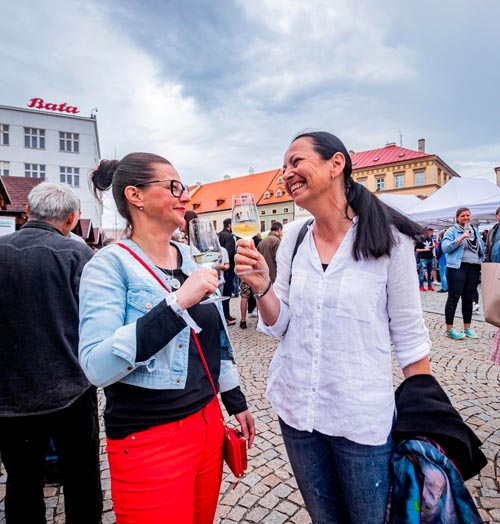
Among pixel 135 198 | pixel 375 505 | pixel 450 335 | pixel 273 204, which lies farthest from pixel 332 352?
pixel 273 204

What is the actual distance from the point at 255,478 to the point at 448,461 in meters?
2.03

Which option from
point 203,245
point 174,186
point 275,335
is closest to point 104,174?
point 174,186

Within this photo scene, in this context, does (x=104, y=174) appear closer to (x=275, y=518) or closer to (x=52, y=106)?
(x=275, y=518)

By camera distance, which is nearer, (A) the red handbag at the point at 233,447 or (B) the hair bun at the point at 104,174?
(A) the red handbag at the point at 233,447

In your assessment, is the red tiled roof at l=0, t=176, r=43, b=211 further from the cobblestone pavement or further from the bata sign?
the bata sign

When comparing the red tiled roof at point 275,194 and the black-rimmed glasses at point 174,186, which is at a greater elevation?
the red tiled roof at point 275,194

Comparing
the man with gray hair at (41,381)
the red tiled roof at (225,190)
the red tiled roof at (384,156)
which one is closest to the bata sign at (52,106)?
the red tiled roof at (225,190)

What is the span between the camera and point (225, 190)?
56.5 meters

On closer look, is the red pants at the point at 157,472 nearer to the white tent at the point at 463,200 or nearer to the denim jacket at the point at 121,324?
the denim jacket at the point at 121,324

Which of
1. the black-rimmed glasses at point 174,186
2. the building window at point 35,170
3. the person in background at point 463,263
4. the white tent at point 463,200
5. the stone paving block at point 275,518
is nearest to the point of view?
the black-rimmed glasses at point 174,186

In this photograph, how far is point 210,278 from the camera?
1253 millimetres

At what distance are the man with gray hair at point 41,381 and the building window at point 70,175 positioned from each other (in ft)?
119

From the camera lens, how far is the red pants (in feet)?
4.32

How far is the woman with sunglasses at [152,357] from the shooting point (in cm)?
121
